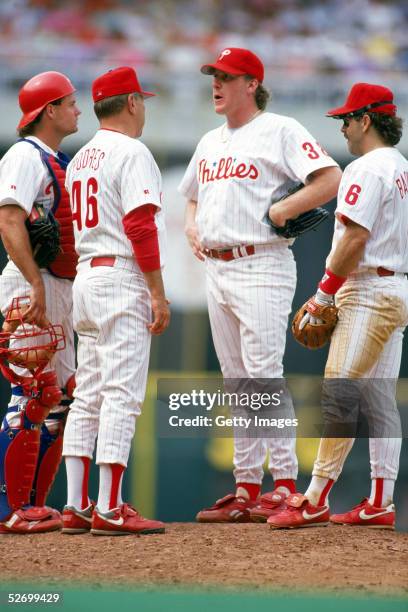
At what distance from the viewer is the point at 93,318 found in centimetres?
334

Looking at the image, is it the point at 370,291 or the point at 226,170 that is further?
the point at 226,170

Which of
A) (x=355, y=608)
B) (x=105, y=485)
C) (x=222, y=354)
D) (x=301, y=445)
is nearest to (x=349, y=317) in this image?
(x=222, y=354)

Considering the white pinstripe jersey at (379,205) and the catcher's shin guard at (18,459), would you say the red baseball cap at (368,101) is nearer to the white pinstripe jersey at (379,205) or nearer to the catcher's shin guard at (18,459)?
the white pinstripe jersey at (379,205)

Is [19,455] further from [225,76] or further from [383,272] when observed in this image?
[225,76]

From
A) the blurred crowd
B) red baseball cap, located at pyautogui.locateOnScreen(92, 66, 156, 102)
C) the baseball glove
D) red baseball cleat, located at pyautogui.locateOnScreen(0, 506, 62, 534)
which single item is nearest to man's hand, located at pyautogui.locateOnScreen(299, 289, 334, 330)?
the baseball glove

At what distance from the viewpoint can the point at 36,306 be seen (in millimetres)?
3422

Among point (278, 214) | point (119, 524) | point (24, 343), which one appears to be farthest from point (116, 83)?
point (119, 524)

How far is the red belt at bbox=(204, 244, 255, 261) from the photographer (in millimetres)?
3609

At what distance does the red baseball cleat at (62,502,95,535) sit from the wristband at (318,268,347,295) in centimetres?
112

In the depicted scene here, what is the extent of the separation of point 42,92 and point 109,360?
1.06 meters

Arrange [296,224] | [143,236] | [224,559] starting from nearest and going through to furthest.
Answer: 1. [224,559]
2. [143,236]
3. [296,224]

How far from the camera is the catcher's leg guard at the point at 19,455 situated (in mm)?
3463

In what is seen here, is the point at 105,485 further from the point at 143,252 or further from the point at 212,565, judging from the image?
the point at 143,252

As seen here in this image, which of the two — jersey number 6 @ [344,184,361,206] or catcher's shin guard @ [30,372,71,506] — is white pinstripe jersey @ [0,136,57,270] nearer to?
catcher's shin guard @ [30,372,71,506]
